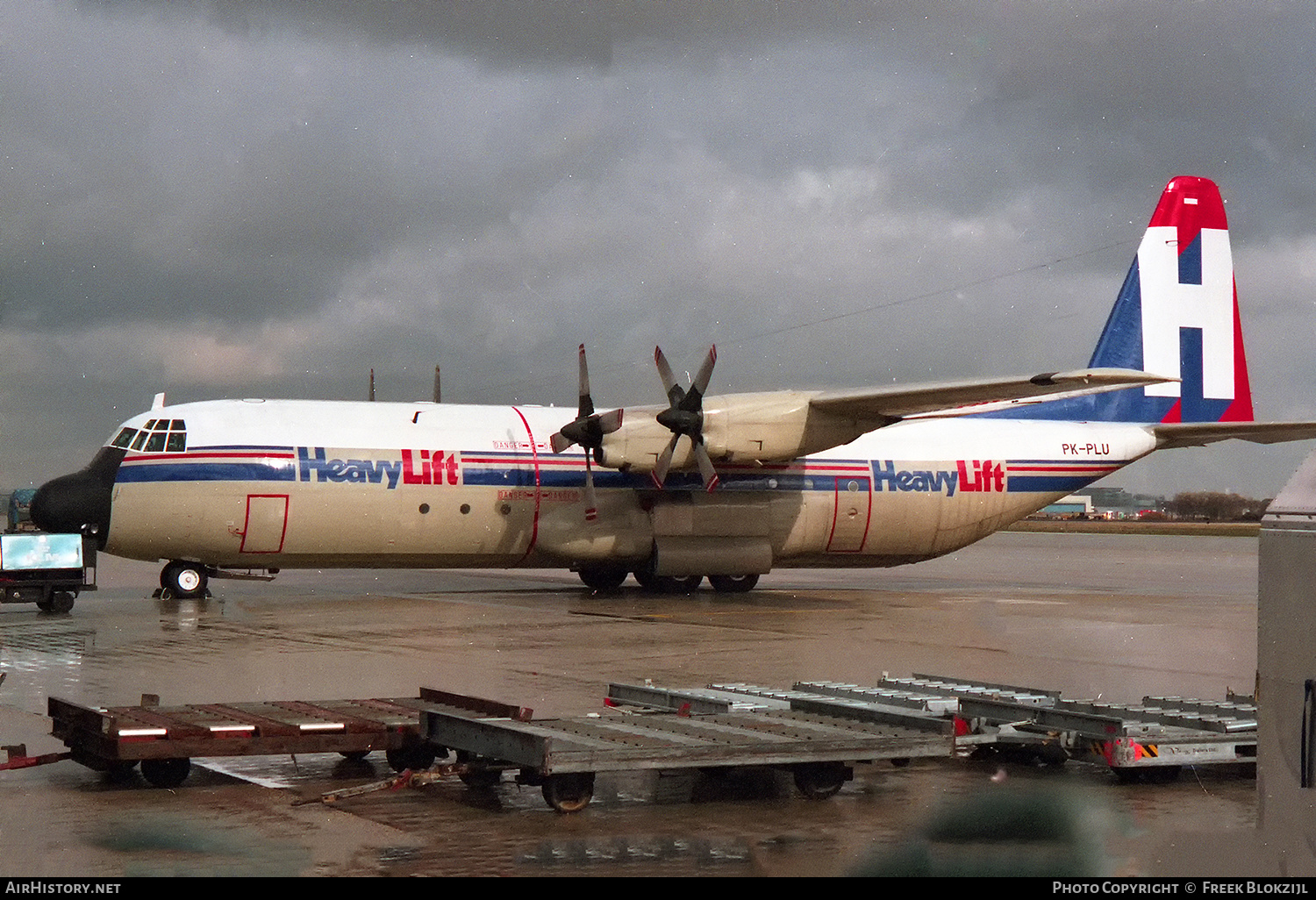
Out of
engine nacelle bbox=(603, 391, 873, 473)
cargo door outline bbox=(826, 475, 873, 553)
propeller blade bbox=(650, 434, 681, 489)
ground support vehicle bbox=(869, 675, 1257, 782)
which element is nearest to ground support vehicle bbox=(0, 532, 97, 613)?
engine nacelle bbox=(603, 391, 873, 473)

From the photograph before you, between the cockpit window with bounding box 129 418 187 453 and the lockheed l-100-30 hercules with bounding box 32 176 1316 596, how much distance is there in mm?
32

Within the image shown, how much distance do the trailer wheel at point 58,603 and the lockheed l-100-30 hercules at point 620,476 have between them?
4.37 ft

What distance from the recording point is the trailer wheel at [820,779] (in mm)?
8320

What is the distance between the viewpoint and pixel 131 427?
928 inches

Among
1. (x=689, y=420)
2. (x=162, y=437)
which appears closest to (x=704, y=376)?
(x=689, y=420)

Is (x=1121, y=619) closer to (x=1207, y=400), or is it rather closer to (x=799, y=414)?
(x=799, y=414)

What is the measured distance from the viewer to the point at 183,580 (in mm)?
23828

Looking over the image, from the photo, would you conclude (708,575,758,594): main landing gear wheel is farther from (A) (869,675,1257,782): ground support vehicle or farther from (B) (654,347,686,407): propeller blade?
(A) (869,675,1257,782): ground support vehicle

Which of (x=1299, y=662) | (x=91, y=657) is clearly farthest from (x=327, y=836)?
(x=91, y=657)

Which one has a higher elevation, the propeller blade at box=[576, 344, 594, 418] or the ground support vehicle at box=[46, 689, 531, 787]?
the propeller blade at box=[576, 344, 594, 418]

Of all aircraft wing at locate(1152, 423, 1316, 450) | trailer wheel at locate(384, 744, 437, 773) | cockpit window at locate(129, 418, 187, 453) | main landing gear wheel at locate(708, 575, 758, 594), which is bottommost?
main landing gear wheel at locate(708, 575, 758, 594)

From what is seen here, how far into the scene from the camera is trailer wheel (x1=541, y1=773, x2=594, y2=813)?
775cm

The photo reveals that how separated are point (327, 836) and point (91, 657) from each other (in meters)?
9.14

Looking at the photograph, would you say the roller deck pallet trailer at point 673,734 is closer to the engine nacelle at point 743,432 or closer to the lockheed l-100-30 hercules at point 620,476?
the lockheed l-100-30 hercules at point 620,476
